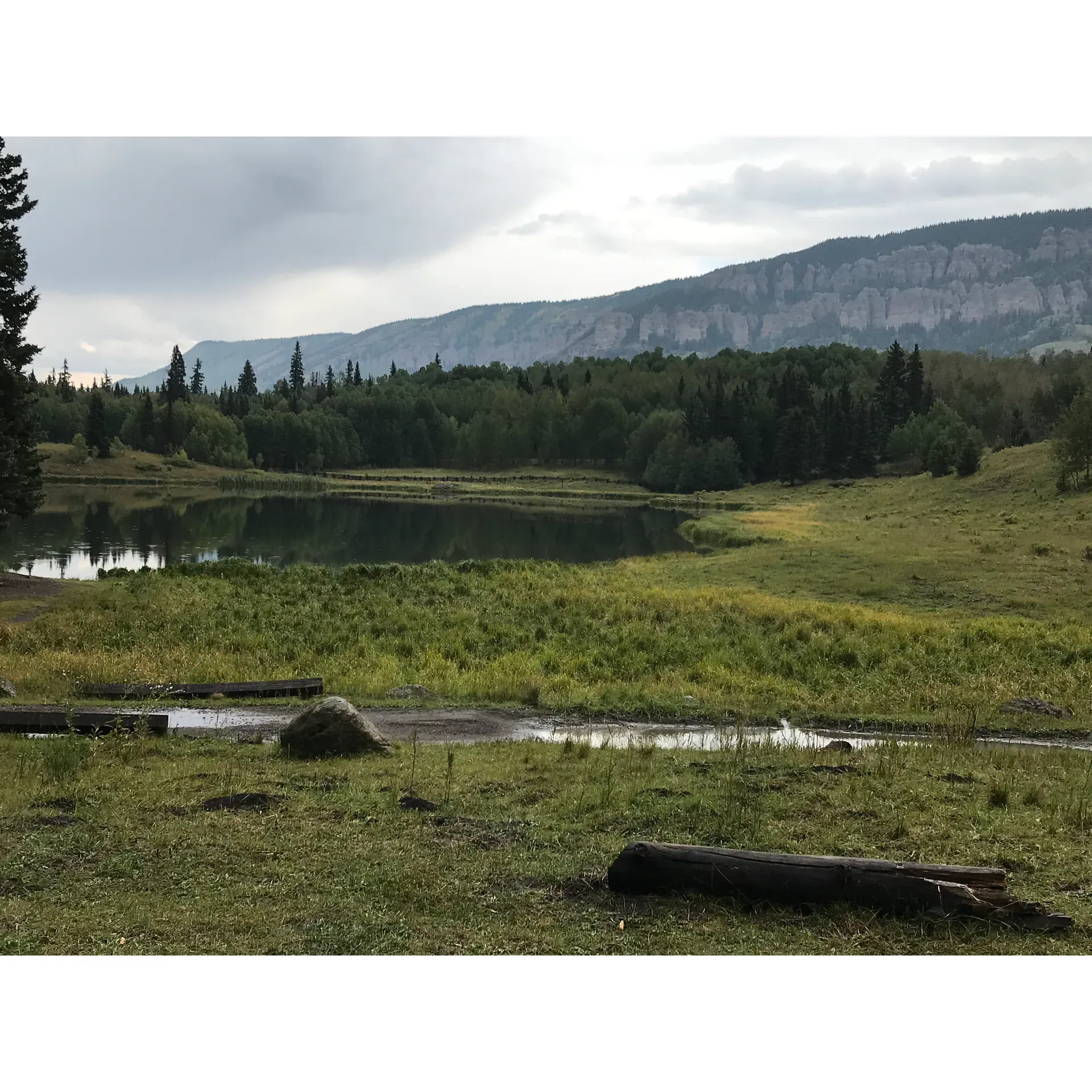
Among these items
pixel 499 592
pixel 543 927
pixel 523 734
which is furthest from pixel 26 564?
pixel 543 927

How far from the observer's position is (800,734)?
2014 centimetres

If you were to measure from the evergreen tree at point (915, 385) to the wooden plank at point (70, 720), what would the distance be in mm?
148765

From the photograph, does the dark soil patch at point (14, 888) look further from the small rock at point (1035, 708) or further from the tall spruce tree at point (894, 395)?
the tall spruce tree at point (894, 395)

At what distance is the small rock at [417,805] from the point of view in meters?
12.3

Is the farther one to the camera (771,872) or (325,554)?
(325,554)

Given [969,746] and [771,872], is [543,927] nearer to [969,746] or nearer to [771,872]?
A: [771,872]

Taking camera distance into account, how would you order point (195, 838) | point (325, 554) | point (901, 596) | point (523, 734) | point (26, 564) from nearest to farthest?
point (195, 838)
point (523, 734)
point (901, 596)
point (26, 564)
point (325, 554)

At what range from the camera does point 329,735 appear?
1611 cm

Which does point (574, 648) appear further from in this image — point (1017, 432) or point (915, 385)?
point (915, 385)

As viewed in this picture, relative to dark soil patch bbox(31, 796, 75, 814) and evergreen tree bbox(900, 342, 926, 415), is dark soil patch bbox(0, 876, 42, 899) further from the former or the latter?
evergreen tree bbox(900, 342, 926, 415)

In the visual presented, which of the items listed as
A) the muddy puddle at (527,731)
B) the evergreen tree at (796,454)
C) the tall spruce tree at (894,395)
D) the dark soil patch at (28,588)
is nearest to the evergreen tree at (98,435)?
the evergreen tree at (796,454)

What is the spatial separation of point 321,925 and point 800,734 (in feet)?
45.2

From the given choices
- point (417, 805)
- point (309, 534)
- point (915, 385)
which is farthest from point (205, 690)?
point (915, 385)

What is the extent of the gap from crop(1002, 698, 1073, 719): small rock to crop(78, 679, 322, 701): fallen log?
1549 centimetres
